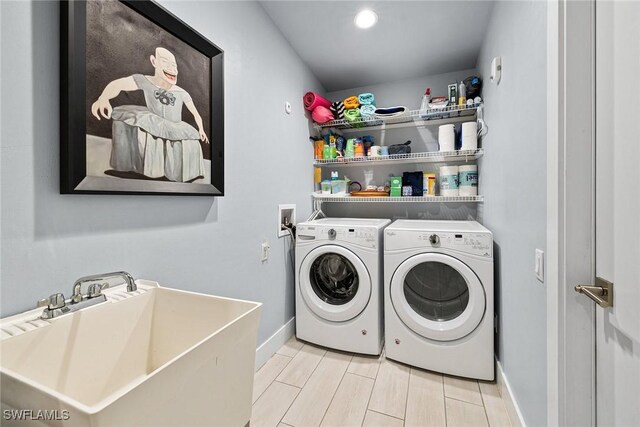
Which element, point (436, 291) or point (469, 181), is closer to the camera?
point (436, 291)

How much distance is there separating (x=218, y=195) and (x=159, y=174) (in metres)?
0.31

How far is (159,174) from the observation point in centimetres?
107

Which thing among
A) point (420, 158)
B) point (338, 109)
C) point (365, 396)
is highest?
point (338, 109)

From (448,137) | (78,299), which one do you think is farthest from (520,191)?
(78,299)

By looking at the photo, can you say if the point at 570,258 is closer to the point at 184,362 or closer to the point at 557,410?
the point at 557,410

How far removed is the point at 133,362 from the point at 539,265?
1489mm

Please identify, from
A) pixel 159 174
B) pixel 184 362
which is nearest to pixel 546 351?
pixel 184 362

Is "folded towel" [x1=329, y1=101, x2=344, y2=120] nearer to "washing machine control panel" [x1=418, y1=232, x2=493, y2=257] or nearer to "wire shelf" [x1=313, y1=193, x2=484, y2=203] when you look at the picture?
"wire shelf" [x1=313, y1=193, x2=484, y2=203]

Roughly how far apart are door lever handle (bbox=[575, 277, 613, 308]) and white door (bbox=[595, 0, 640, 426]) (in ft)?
0.04

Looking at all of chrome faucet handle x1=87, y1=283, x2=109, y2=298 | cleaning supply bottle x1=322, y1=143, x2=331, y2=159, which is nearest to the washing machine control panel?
cleaning supply bottle x1=322, y1=143, x2=331, y2=159

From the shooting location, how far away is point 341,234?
6.22ft

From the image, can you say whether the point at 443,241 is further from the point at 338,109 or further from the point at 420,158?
the point at 338,109

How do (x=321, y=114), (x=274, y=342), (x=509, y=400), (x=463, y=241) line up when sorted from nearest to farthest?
(x=509, y=400), (x=463, y=241), (x=274, y=342), (x=321, y=114)

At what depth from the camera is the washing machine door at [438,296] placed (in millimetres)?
1585
